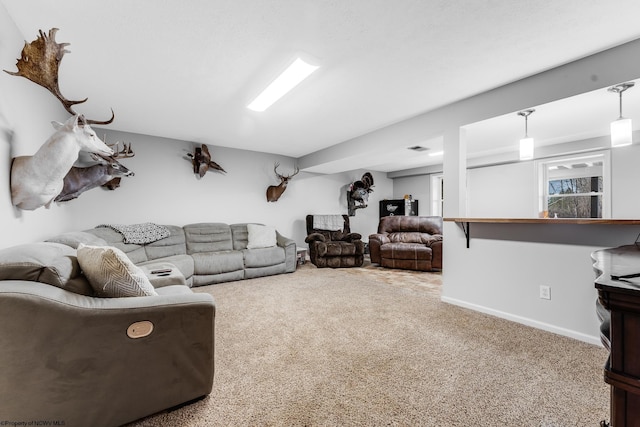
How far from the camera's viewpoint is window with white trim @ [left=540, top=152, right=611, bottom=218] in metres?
4.07

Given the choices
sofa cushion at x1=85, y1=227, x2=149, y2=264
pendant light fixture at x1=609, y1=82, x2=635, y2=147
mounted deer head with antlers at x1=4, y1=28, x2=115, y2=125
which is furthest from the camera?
sofa cushion at x1=85, y1=227, x2=149, y2=264

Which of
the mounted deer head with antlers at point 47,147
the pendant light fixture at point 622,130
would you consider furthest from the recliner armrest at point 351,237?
the mounted deer head with antlers at point 47,147

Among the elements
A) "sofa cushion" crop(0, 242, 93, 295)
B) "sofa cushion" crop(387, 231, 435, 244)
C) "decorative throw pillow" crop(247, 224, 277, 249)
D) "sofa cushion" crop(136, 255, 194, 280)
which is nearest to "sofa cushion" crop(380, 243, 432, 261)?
"sofa cushion" crop(387, 231, 435, 244)

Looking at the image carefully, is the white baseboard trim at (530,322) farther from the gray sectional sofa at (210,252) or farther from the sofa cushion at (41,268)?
the sofa cushion at (41,268)

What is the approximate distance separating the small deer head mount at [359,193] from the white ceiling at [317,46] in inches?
137

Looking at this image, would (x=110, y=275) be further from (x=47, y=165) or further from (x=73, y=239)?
(x=73, y=239)

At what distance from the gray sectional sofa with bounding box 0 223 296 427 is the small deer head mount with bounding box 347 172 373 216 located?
18.0ft

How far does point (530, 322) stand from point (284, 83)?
325 centimetres

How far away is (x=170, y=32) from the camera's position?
1.87 m

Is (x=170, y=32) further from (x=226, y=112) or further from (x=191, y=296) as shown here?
(x=191, y=296)

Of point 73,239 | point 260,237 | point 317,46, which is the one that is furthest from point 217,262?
point 317,46

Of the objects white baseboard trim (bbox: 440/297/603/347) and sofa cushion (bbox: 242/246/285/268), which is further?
sofa cushion (bbox: 242/246/285/268)

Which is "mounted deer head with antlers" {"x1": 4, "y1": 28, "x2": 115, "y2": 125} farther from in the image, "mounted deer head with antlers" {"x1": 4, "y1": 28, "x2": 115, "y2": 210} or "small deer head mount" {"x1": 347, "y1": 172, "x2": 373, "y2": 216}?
"small deer head mount" {"x1": 347, "y1": 172, "x2": 373, "y2": 216}

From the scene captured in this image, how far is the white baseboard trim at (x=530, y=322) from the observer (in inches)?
83.8
